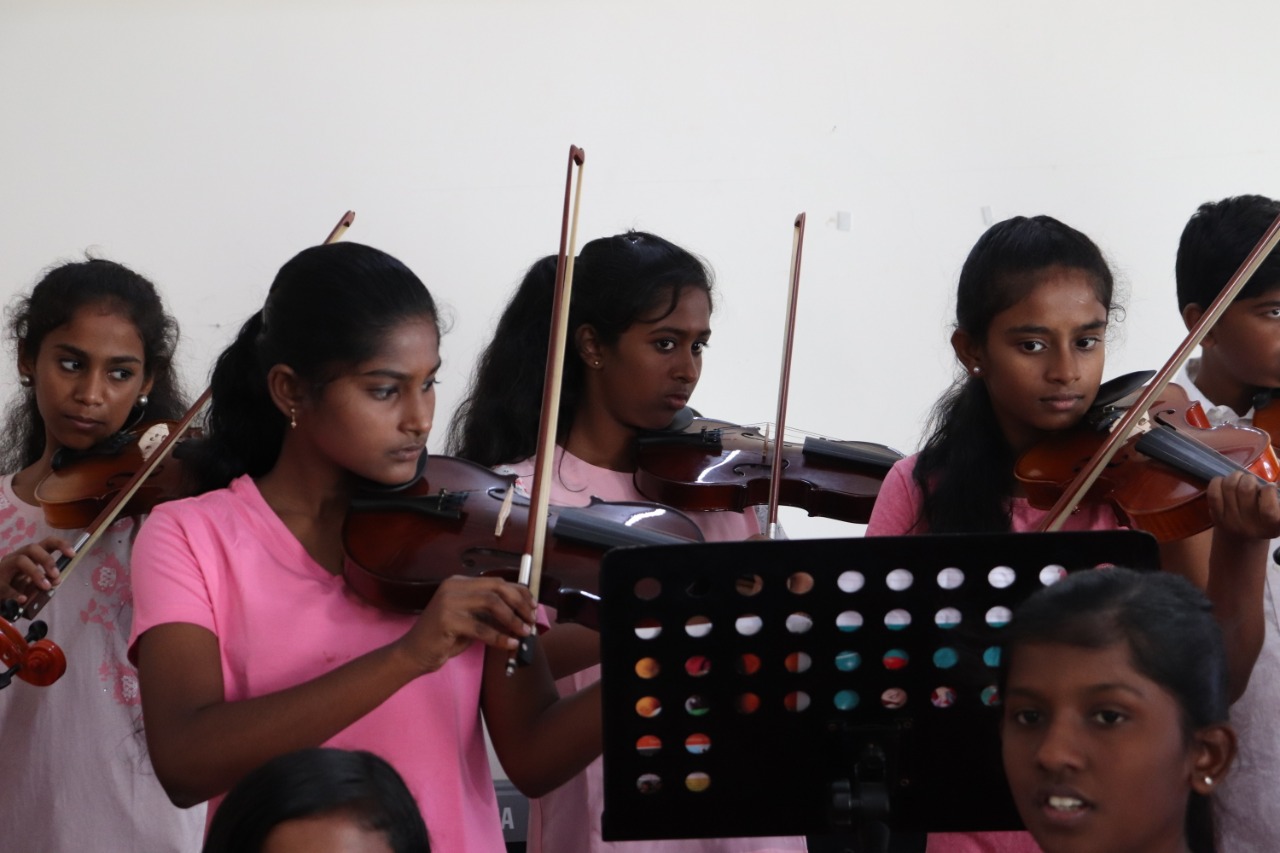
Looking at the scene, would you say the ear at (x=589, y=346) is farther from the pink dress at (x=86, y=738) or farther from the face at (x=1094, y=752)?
the face at (x=1094, y=752)

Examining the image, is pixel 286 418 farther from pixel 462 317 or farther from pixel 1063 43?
pixel 1063 43

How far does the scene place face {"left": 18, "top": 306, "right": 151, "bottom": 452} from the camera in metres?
1.76

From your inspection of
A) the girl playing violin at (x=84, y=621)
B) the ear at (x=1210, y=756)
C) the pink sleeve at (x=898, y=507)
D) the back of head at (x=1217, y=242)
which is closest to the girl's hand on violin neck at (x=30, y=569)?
the girl playing violin at (x=84, y=621)

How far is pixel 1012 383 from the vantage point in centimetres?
151

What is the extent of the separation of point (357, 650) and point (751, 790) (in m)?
0.39

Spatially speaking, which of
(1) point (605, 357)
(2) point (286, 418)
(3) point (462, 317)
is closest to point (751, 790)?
(2) point (286, 418)

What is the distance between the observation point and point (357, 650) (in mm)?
1280

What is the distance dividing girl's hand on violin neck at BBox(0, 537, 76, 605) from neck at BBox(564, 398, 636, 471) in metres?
0.60

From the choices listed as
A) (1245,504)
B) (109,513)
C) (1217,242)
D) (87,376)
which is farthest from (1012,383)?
(87,376)

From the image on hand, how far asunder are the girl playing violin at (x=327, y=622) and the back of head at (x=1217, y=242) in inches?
38.7

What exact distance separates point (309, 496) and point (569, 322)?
1.81ft

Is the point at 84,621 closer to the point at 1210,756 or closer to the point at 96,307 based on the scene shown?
the point at 96,307

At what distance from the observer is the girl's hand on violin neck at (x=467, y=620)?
1.10 metres

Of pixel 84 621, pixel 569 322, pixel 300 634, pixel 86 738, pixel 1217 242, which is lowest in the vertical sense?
pixel 86 738
